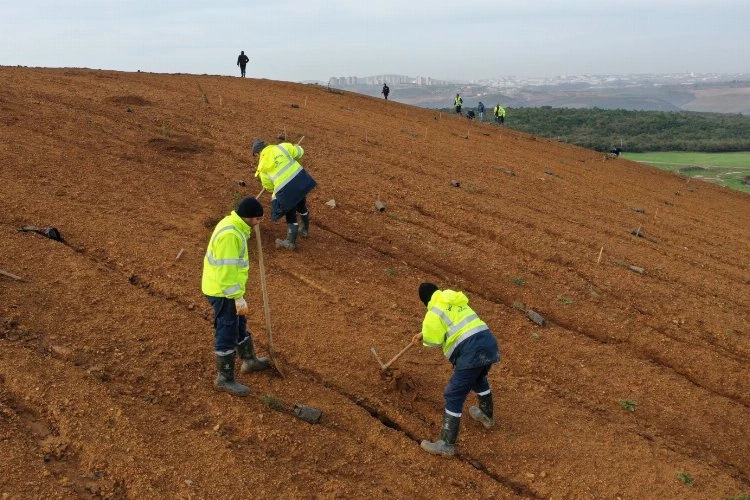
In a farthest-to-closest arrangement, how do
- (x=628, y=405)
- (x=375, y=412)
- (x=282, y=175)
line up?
(x=282, y=175)
(x=628, y=405)
(x=375, y=412)

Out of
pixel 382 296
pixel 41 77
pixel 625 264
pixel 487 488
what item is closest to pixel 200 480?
pixel 487 488

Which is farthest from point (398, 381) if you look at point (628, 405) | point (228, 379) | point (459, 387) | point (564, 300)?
point (564, 300)

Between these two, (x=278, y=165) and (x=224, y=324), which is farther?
(x=278, y=165)

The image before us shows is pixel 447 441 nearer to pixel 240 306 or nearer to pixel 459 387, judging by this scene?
pixel 459 387

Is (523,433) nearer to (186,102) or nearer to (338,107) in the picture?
(186,102)

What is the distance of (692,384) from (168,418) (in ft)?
22.1

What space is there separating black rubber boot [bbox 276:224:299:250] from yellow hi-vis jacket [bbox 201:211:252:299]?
11.3 ft

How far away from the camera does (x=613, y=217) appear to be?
1483cm

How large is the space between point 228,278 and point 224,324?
50 cm

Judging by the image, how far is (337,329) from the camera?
7.26m

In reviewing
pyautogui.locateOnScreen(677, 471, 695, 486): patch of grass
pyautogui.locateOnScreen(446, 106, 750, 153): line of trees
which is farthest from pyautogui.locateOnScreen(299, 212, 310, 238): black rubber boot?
pyautogui.locateOnScreen(446, 106, 750, 153): line of trees

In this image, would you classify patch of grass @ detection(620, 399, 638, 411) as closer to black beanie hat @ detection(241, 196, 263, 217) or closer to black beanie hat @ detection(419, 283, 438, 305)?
black beanie hat @ detection(419, 283, 438, 305)

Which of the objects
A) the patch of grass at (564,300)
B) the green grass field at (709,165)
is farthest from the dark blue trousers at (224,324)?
the green grass field at (709,165)

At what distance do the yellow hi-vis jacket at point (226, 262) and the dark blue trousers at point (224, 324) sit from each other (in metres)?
0.10
